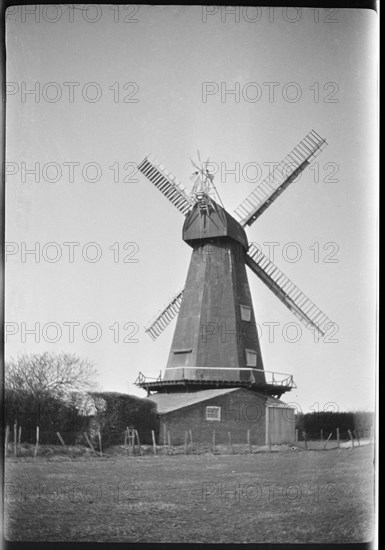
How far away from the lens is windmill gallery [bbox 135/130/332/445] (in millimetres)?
6039

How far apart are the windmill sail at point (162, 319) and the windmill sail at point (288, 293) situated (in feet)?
2.19

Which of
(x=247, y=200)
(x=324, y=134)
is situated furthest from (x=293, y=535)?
(x=324, y=134)

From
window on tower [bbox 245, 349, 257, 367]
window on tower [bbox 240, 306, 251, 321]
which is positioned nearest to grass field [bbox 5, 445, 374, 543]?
window on tower [bbox 245, 349, 257, 367]

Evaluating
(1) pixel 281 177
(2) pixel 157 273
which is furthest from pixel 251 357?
(1) pixel 281 177

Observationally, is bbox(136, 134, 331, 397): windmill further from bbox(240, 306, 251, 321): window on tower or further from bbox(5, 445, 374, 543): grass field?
bbox(5, 445, 374, 543): grass field

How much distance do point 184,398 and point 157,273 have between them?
0.98 meters

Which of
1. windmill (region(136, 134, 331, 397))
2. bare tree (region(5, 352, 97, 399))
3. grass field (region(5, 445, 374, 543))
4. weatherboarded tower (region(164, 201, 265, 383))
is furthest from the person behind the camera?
weatherboarded tower (region(164, 201, 265, 383))

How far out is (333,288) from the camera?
604 centimetres

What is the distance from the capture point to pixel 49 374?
19.7 feet

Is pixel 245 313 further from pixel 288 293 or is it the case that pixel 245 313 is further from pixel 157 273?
pixel 157 273

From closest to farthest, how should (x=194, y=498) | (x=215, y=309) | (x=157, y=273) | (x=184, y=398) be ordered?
1. (x=194, y=498)
2. (x=157, y=273)
3. (x=184, y=398)
4. (x=215, y=309)

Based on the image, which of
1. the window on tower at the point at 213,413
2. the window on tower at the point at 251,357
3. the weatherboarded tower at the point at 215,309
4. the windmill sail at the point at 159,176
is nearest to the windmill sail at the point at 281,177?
the weatherboarded tower at the point at 215,309

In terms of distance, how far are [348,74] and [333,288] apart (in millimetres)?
1544

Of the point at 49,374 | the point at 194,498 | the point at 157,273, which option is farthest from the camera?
the point at 157,273
